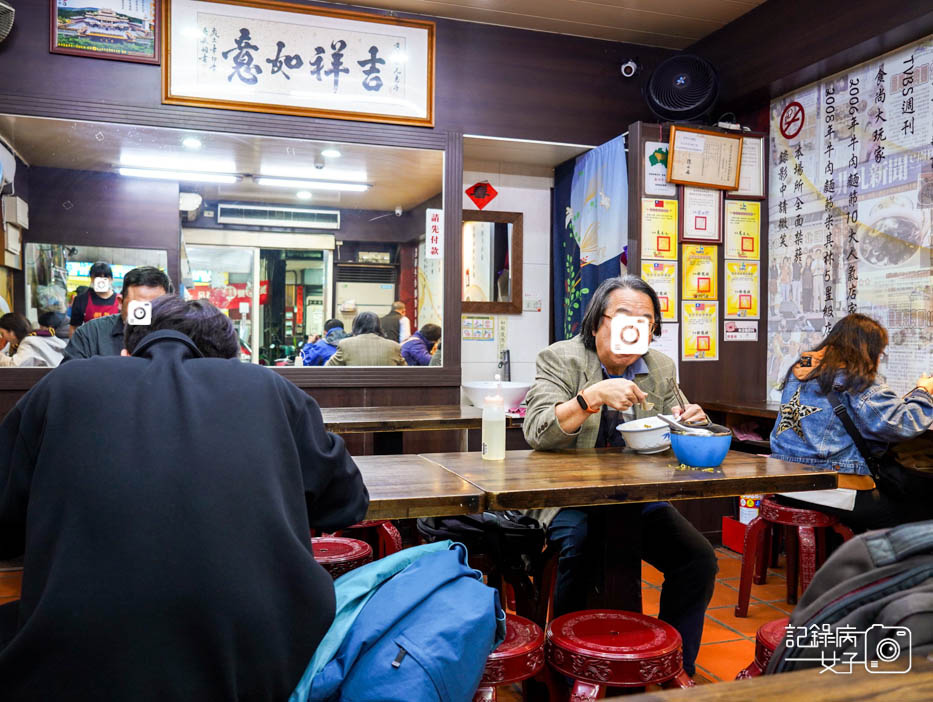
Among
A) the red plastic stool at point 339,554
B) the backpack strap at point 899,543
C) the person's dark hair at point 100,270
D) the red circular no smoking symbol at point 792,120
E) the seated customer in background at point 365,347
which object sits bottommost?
the red plastic stool at point 339,554

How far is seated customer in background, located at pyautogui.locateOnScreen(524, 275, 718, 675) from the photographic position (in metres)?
2.29

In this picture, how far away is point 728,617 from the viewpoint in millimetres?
3211

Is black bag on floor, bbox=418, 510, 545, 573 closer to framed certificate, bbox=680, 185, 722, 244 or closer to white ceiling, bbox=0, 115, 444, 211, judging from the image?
white ceiling, bbox=0, 115, 444, 211

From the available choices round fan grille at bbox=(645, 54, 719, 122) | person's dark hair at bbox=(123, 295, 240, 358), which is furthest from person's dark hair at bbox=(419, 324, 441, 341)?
person's dark hair at bbox=(123, 295, 240, 358)

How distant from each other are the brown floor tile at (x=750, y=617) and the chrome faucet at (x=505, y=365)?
2272 millimetres

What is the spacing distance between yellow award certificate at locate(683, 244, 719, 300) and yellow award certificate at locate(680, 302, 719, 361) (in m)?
0.06

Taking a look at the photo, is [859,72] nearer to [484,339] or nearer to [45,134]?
[484,339]

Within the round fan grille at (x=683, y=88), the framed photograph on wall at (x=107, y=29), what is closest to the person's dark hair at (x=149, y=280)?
the framed photograph on wall at (x=107, y=29)

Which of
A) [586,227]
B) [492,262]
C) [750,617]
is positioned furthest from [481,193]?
[750,617]

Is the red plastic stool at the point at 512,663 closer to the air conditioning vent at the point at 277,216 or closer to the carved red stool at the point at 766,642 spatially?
the carved red stool at the point at 766,642

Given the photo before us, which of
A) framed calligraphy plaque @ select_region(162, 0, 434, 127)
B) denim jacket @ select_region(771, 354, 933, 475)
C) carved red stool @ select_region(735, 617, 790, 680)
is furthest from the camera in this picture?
framed calligraphy plaque @ select_region(162, 0, 434, 127)

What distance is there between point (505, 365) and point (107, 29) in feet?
10.3

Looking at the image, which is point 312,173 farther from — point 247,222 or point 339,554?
point 339,554

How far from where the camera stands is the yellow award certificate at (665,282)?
4.33m
